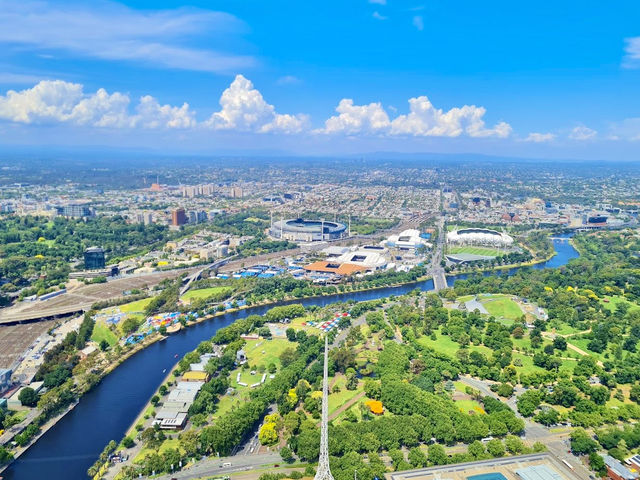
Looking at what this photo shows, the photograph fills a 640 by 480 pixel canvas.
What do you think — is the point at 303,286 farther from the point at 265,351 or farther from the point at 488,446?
the point at 488,446

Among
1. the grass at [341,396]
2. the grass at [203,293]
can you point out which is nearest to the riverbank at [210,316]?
the grass at [203,293]

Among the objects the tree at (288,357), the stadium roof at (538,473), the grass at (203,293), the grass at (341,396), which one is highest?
the stadium roof at (538,473)

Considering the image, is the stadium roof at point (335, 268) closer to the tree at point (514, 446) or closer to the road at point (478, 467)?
the tree at point (514, 446)

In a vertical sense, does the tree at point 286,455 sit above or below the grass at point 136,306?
above

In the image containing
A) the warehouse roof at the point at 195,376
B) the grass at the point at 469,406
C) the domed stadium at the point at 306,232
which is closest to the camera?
the grass at the point at 469,406

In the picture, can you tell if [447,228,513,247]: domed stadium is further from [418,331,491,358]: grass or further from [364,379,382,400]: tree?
[364,379,382,400]: tree

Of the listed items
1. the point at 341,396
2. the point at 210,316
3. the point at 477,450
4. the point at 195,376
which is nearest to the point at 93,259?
the point at 210,316

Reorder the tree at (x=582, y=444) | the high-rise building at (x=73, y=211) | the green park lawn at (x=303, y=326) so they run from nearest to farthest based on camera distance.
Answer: the tree at (x=582, y=444), the green park lawn at (x=303, y=326), the high-rise building at (x=73, y=211)
